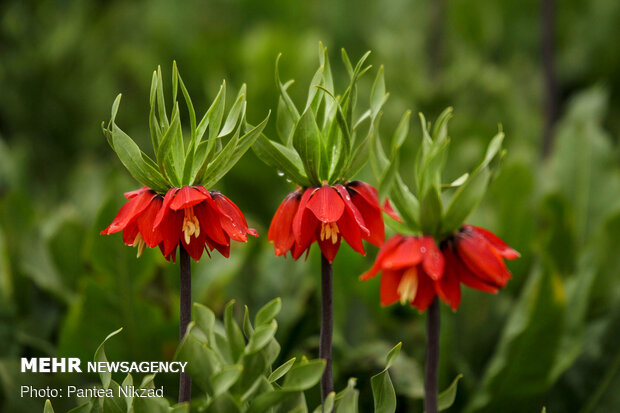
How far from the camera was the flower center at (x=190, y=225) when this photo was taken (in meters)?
0.52

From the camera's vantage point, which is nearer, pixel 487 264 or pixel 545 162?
pixel 487 264

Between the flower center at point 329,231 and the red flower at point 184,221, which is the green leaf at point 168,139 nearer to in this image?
the red flower at point 184,221

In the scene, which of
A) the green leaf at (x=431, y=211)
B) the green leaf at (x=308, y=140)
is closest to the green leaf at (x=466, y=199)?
the green leaf at (x=431, y=211)

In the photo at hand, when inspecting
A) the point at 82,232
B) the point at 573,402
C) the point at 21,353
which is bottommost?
the point at 573,402

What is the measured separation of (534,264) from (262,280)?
0.45 m

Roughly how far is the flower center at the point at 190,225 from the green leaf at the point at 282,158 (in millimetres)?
69

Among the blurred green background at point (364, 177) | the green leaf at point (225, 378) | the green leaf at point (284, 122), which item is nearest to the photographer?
the green leaf at point (225, 378)

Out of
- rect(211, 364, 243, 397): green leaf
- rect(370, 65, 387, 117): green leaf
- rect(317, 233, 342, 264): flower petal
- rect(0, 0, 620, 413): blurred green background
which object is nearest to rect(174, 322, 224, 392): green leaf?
rect(211, 364, 243, 397): green leaf

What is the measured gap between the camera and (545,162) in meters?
1.46

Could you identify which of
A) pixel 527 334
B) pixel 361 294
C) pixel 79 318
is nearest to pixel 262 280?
pixel 361 294

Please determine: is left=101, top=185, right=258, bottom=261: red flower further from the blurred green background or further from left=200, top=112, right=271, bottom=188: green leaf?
the blurred green background

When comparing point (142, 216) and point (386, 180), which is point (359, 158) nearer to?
point (386, 180)

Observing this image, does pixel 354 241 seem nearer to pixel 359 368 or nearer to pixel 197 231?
pixel 197 231

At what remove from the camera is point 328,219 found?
20.4 inches
